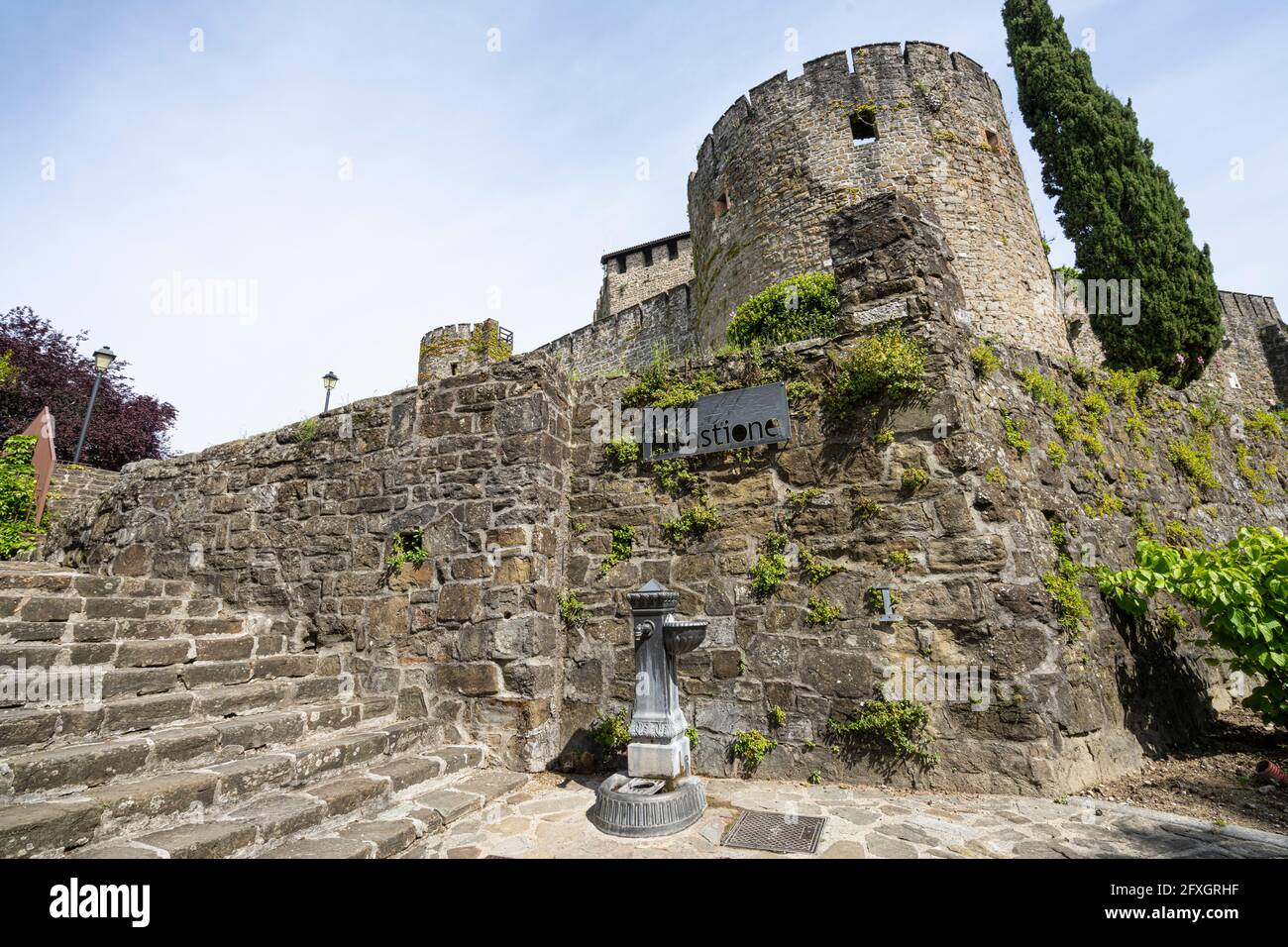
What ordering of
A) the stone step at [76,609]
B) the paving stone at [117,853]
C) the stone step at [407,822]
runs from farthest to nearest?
the stone step at [76,609] → the stone step at [407,822] → the paving stone at [117,853]

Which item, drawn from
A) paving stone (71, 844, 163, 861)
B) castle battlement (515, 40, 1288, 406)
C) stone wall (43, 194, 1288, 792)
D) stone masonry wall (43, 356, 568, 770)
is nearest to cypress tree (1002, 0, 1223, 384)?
castle battlement (515, 40, 1288, 406)

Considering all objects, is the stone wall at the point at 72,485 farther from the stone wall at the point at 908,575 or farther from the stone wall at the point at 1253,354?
the stone wall at the point at 1253,354

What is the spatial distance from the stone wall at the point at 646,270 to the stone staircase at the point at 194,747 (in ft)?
77.3

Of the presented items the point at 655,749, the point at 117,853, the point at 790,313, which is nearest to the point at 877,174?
the point at 790,313

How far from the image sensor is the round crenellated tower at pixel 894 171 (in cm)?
1205

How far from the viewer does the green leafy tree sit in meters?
3.55

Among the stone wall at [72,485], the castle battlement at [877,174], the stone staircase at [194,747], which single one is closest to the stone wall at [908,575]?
the stone staircase at [194,747]

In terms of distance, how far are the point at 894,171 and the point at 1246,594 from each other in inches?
440

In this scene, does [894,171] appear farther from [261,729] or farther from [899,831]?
[261,729]

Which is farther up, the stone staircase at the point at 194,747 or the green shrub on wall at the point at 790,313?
the green shrub on wall at the point at 790,313

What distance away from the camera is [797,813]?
333cm

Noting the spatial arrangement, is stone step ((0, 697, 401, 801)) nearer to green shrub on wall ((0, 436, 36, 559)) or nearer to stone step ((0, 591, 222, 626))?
stone step ((0, 591, 222, 626))

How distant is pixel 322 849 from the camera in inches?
113
